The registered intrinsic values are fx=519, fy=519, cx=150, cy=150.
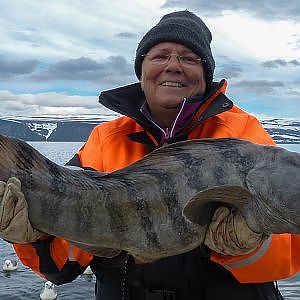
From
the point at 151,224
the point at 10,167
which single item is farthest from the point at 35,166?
the point at 151,224

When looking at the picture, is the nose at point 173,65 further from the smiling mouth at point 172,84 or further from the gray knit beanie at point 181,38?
the gray knit beanie at point 181,38

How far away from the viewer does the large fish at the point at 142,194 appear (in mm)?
4395

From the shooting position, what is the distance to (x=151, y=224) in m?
4.55

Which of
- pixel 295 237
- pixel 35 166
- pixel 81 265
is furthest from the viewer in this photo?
pixel 81 265

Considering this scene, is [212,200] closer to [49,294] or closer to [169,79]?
[169,79]

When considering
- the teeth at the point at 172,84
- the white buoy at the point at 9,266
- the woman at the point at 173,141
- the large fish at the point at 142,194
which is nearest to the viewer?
the large fish at the point at 142,194

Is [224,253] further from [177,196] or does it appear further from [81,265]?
[81,265]

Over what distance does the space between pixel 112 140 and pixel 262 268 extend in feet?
7.06

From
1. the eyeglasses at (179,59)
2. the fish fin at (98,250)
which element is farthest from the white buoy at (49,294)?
the fish fin at (98,250)

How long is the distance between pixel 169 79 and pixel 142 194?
1.58 metres

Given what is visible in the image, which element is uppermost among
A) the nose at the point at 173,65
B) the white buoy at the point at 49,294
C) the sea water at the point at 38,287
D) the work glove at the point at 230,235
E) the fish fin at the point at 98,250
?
the nose at the point at 173,65

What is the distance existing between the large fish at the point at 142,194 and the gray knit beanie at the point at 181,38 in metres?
1.52

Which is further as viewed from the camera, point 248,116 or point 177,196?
point 248,116

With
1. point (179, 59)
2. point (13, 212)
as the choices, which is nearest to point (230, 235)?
point (13, 212)
